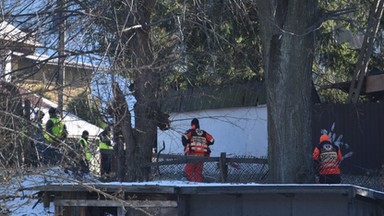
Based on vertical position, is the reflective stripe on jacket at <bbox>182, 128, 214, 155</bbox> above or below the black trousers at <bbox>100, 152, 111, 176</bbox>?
above

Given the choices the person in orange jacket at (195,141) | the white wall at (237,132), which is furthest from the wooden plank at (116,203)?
the white wall at (237,132)

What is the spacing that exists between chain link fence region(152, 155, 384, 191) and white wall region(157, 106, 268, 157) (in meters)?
4.31

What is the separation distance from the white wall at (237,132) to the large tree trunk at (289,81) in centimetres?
768

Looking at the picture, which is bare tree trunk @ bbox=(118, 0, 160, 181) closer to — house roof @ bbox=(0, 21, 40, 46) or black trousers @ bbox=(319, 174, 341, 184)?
house roof @ bbox=(0, 21, 40, 46)

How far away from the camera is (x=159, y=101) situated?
13672 mm

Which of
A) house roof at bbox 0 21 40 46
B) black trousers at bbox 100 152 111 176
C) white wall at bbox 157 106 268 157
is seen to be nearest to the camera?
house roof at bbox 0 21 40 46

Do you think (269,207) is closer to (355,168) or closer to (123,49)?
(123,49)

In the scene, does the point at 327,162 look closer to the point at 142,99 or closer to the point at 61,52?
the point at 142,99

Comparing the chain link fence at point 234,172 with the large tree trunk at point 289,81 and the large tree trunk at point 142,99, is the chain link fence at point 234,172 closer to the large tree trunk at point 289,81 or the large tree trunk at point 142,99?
the large tree trunk at point 142,99

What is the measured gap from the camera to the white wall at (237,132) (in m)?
20.8

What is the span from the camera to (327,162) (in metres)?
13.3

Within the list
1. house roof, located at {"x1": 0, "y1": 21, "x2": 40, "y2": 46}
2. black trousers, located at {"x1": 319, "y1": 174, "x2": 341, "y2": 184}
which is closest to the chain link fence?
black trousers, located at {"x1": 319, "y1": 174, "x2": 341, "y2": 184}

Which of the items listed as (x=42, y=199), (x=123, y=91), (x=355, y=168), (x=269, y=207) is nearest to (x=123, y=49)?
(x=123, y=91)

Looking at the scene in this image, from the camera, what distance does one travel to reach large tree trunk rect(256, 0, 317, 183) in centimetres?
1233
